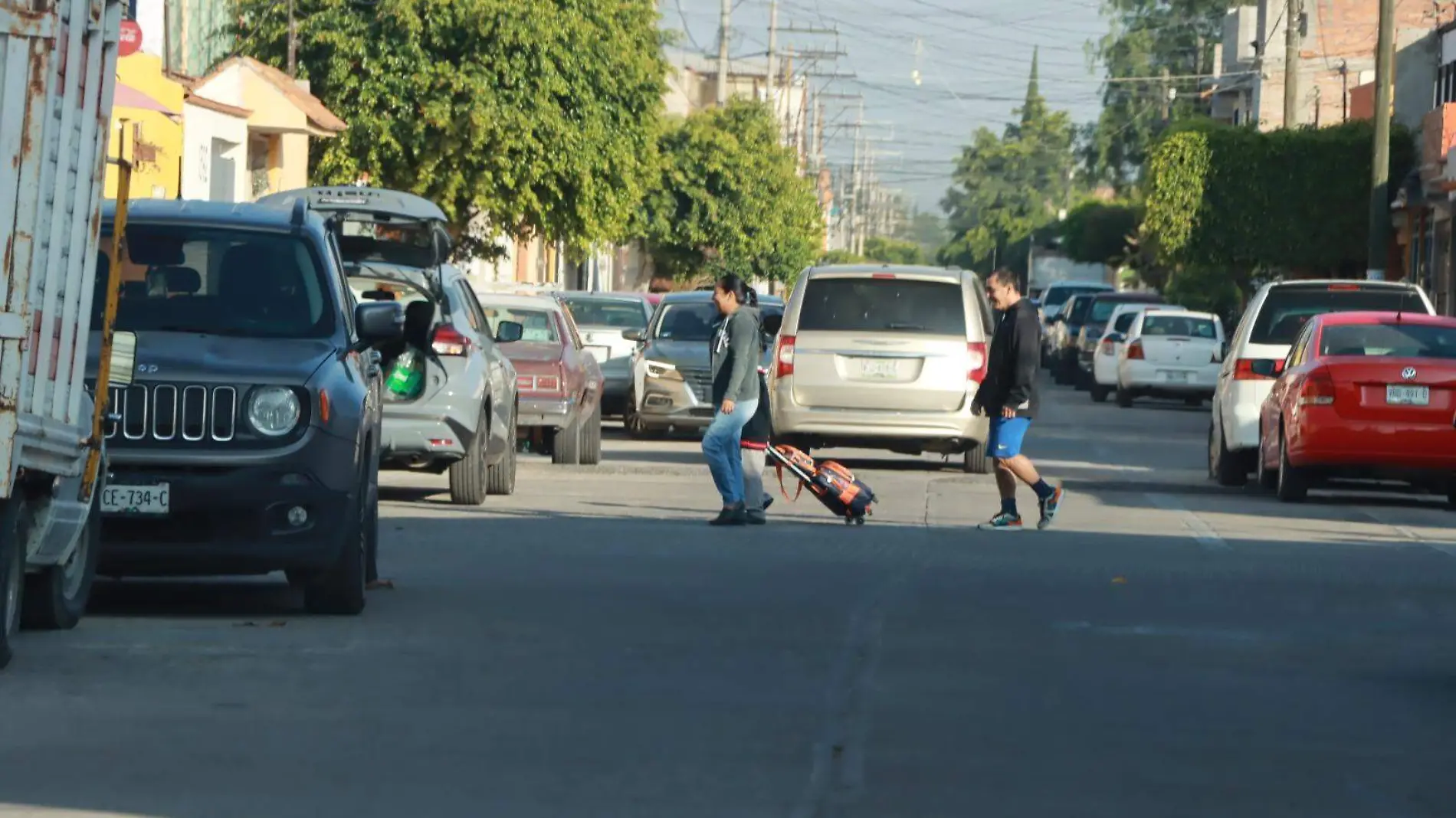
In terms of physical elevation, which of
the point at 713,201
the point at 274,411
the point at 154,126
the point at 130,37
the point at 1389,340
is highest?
the point at 130,37

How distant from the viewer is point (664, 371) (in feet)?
92.2

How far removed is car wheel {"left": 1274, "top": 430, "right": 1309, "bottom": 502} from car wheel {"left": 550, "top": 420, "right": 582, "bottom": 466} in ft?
20.5

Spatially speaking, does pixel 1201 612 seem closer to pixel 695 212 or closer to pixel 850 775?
pixel 850 775

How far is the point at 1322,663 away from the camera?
1071cm

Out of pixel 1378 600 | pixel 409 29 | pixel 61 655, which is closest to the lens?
pixel 61 655

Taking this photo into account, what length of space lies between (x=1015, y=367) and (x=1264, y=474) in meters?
5.53

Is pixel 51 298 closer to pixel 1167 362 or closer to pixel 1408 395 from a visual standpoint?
pixel 1408 395

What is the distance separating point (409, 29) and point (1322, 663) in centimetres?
3003

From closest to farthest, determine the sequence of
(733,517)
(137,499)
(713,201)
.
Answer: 1. (137,499)
2. (733,517)
3. (713,201)

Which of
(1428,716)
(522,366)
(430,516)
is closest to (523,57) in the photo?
(522,366)

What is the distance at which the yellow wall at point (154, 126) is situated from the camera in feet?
99.3

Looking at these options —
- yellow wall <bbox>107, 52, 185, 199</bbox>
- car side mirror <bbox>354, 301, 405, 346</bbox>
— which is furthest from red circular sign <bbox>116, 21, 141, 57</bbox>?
car side mirror <bbox>354, 301, 405, 346</bbox>

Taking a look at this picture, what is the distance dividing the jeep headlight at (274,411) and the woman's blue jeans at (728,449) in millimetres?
6199

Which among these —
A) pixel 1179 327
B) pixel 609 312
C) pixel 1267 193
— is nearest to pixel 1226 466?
pixel 609 312
